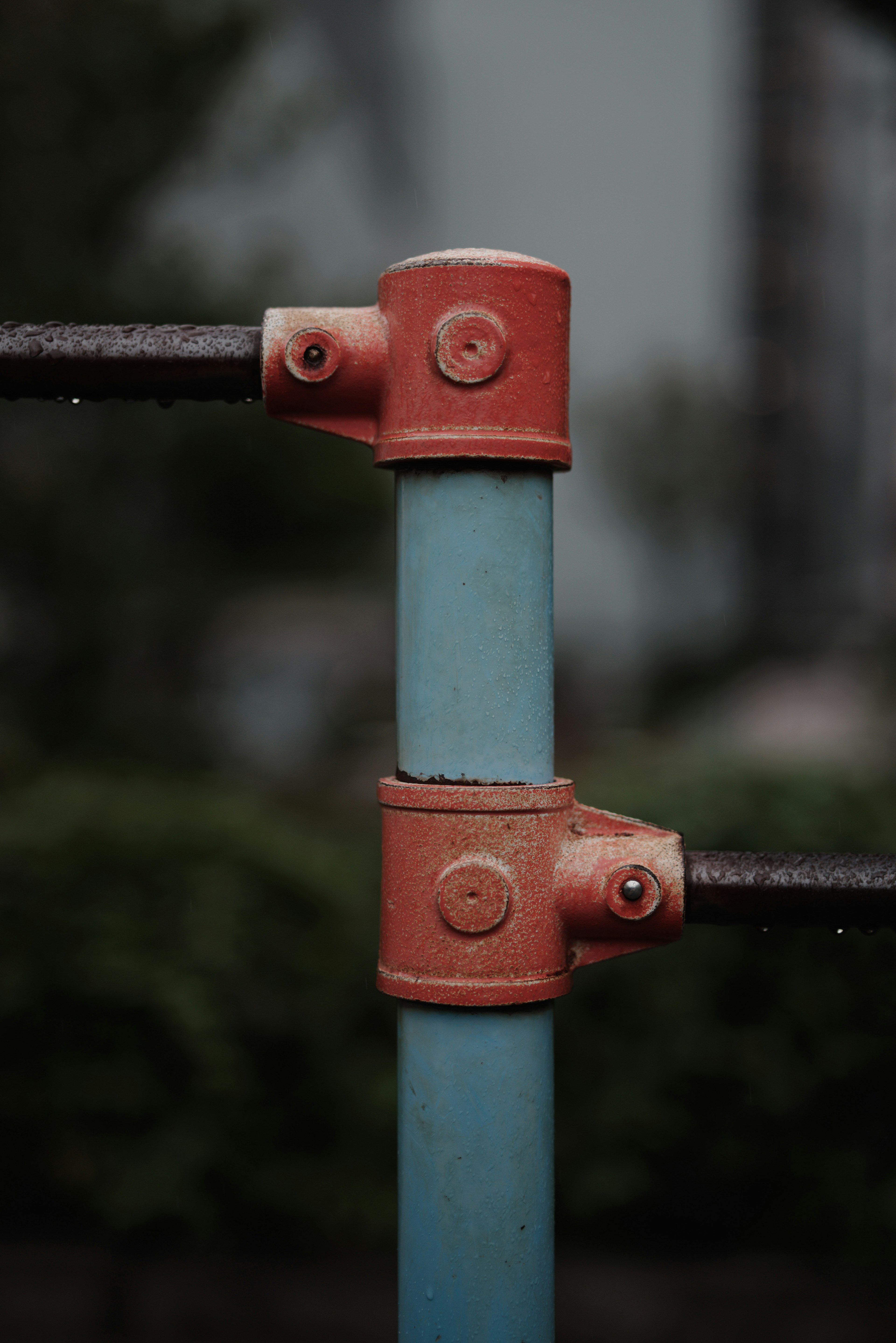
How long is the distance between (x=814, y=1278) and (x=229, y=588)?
4792 mm

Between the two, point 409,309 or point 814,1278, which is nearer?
point 409,309

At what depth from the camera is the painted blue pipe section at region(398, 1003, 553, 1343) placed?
0.90 meters

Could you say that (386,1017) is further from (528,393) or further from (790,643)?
(790,643)

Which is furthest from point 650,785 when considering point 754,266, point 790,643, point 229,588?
point 754,266

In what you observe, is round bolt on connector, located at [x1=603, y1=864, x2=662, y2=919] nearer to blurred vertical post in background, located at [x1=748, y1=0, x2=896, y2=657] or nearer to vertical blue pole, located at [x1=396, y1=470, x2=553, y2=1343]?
vertical blue pole, located at [x1=396, y1=470, x2=553, y2=1343]

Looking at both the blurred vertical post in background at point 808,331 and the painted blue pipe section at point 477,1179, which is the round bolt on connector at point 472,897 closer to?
the painted blue pipe section at point 477,1179

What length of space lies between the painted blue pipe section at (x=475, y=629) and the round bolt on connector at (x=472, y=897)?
77 mm

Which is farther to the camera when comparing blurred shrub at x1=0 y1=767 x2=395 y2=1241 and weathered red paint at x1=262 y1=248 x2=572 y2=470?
blurred shrub at x1=0 y1=767 x2=395 y2=1241

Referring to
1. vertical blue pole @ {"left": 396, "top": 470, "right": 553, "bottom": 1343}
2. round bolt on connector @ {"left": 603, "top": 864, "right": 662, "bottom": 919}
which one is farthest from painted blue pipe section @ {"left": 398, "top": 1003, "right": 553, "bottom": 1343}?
round bolt on connector @ {"left": 603, "top": 864, "right": 662, "bottom": 919}

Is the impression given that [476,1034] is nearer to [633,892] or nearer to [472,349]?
[633,892]

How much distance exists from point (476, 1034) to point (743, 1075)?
2050 mm

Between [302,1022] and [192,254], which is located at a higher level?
[192,254]

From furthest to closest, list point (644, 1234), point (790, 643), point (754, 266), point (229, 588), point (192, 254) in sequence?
point (754, 266) < point (790, 643) < point (229, 588) < point (192, 254) < point (644, 1234)

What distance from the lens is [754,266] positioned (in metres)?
51.2
